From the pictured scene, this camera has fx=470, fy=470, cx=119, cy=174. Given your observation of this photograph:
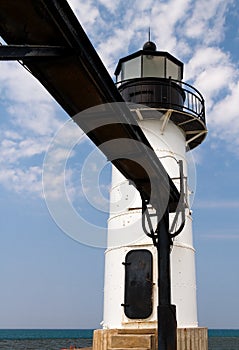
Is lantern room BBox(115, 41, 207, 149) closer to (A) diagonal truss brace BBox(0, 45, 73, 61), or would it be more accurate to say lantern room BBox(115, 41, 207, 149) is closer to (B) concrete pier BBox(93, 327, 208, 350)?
(B) concrete pier BBox(93, 327, 208, 350)

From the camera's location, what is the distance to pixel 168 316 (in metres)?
6.73

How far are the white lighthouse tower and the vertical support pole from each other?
2.21 m

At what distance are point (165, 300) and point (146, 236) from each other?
416 centimetres

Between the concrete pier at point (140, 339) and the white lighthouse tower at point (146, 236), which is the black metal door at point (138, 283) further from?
the concrete pier at point (140, 339)

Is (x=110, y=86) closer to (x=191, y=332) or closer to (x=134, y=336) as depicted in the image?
(x=134, y=336)

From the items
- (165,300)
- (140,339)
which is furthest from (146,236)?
(165,300)

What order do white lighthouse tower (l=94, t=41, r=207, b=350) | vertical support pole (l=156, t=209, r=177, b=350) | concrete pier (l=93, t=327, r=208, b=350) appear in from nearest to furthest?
vertical support pole (l=156, t=209, r=177, b=350) < concrete pier (l=93, t=327, r=208, b=350) < white lighthouse tower (l=94, t=41, r=207, b=350)

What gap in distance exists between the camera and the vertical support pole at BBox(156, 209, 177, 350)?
6590 mm

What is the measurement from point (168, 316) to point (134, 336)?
2.98 meters

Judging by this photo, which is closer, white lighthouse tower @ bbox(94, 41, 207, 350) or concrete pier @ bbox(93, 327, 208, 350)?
concrete pier @ bbox(93, 327, 208, 350)

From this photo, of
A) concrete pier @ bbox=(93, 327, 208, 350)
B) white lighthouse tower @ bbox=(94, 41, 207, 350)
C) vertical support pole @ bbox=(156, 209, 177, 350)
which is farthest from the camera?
white lighthouse tower @ bbox=(94, 41, 207, 350)

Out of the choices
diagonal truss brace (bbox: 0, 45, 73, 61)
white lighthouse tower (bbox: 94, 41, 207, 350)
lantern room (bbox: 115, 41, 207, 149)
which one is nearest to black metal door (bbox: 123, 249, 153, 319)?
white lighthouse tower (bbox: 94, 41, 207, 350)

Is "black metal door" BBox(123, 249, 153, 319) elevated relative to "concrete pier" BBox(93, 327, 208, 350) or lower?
elevated

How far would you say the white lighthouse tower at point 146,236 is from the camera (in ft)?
34.3
